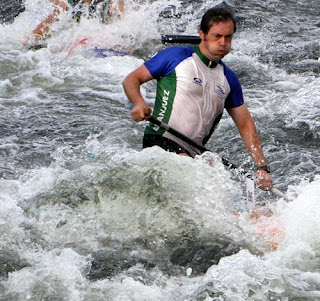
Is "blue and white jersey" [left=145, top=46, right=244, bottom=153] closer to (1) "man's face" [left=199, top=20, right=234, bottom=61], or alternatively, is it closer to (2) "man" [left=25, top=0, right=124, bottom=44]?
(1) "man's face" [left=199, top=20, right=234, bottom=61]

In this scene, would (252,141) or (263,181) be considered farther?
(252,141)

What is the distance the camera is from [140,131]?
7.46 metres

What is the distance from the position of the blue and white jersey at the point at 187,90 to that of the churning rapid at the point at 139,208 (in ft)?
0.82

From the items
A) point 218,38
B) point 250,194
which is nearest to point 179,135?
point 250,194

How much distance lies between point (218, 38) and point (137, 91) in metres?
0.66

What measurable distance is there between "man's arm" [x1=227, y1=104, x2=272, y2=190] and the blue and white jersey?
0.48ft

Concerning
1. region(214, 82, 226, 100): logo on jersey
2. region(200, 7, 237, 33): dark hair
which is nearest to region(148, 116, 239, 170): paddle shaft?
region(214, 82, 226, 100): logo on jersey

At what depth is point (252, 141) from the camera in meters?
5.20

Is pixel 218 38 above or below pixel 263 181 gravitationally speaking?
above

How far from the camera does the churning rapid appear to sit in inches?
165

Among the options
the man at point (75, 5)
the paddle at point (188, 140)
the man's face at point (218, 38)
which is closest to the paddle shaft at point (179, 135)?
the paddle at point (188, 140)

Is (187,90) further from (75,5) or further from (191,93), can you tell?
(75,5)

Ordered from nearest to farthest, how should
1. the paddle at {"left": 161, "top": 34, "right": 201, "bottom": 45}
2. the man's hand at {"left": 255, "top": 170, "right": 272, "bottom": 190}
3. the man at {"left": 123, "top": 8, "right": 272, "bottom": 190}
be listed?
the man's hand at {"left": 255, "top": 170, "right": 272, "bottom": 190} < the man at {"left": 123, "top": 8, "right": 272, "bottom": 190} < the paddle at {"left": 161, "top": 34, "right": 201, "bottom": 45}

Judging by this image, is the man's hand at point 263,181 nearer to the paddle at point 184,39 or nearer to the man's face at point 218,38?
the man's face at point 218,38
